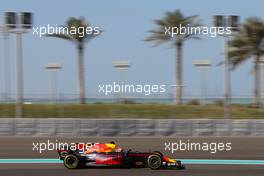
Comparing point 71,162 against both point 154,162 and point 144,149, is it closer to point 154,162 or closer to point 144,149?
point 154,162

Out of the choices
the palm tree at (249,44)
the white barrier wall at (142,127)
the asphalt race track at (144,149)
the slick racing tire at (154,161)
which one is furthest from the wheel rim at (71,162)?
the palm tree at (249,44)

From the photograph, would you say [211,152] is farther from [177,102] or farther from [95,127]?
[177,102]

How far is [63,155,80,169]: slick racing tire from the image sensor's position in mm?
10516

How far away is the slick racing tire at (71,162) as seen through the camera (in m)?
10.5

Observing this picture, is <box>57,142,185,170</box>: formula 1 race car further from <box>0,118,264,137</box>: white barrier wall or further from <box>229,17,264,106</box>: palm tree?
<box>229,17,264,106</box>: palm tree

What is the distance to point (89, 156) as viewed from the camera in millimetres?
10555

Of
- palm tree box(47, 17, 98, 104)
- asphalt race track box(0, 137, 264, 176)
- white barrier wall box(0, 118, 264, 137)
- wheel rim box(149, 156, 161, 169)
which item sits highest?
palm tree box(47, 17, 98, 104)

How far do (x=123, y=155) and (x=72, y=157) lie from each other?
874 millimetres

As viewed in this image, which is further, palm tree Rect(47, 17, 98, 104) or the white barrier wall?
palm tree Rect(47, 17, 98, 104)

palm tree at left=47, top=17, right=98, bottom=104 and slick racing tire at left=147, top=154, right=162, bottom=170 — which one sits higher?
palm tree at left=47, top=17, right=98, bottom=104

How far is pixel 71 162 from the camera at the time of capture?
1056cm

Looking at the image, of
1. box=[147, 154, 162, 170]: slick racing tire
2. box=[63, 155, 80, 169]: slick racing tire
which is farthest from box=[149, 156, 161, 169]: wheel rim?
box=[63, 155, 80, 169]: slick racing tire

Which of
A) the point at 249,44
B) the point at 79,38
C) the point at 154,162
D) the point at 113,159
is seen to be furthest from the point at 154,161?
the point at 249,44

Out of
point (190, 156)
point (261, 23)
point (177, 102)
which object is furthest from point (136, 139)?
point (261, 23)
